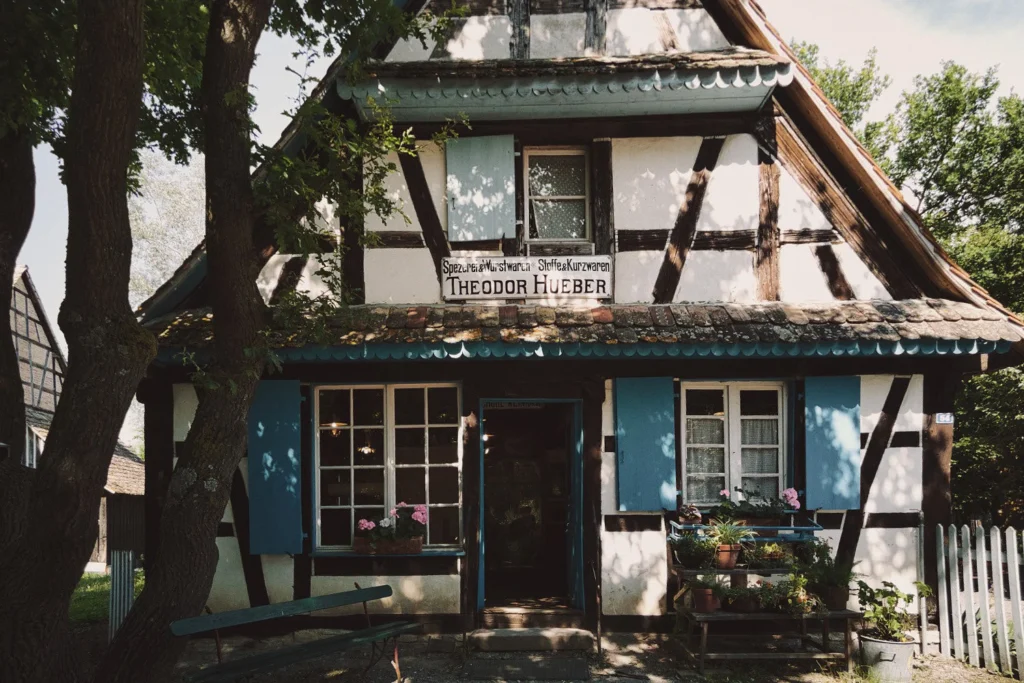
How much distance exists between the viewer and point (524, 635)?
6516mm

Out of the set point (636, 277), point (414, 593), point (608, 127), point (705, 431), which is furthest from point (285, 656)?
point (608, 127)

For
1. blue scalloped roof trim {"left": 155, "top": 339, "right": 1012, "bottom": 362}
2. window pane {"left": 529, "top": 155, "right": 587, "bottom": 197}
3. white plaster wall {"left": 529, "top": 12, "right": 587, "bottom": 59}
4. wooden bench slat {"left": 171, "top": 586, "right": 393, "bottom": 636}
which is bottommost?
wooden bench slat {"left": 171, "top": 586, "right": 393, "bottom": 636}

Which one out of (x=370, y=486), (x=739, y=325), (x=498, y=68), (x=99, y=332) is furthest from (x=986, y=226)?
(x=99, y=332)

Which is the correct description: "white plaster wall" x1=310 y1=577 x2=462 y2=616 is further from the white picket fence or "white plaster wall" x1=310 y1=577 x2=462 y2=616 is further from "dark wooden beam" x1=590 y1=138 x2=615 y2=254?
the white picket fence

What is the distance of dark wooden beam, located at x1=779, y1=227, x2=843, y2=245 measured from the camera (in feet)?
22.9

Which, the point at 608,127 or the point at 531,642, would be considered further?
the point at 608,127

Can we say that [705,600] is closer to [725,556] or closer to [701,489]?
[725,556]

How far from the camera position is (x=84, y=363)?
4551 millimetres

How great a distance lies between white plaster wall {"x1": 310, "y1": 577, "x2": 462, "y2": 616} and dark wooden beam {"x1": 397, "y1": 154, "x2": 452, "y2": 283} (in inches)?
118

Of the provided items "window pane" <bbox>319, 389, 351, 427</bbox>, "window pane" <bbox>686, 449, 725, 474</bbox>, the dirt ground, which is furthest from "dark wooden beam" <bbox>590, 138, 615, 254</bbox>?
the dirt ground

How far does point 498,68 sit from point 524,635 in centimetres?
537

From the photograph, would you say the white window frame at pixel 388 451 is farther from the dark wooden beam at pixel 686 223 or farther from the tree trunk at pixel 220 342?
the dark wooden beam at pixel 686 223

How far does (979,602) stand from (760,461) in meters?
2.13

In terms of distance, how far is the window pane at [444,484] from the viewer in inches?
279
